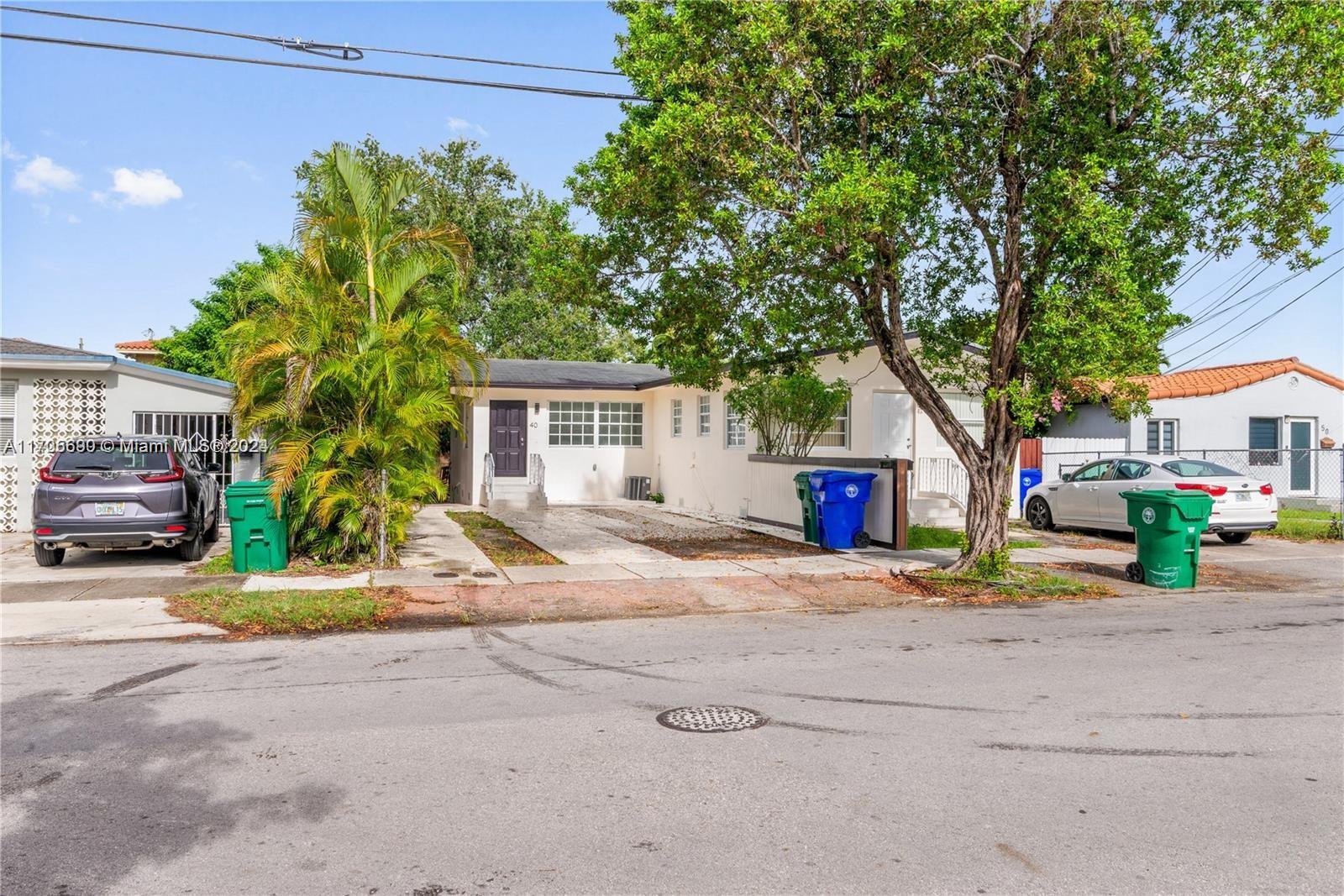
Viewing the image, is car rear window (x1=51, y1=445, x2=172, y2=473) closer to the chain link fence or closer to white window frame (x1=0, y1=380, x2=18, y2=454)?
white window frame (x1=0, y1=380, x2=18, y2=454)

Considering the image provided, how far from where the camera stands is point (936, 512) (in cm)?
1727

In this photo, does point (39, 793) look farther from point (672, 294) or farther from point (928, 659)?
point (672, 294)

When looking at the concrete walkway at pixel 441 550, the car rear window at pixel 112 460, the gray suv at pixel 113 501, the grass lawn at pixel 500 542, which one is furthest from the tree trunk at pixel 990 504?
the car rear window at pixel 112 460

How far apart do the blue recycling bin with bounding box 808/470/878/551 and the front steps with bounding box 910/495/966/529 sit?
128 inches

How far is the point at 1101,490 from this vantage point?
16.4 meters

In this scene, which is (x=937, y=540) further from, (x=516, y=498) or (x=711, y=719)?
(x=711, y=719)

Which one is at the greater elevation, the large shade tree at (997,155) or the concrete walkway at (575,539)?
the large shade tree at (997,155)

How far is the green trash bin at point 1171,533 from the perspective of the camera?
36.4 feet

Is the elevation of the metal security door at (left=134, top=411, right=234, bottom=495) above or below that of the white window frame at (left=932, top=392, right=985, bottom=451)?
below

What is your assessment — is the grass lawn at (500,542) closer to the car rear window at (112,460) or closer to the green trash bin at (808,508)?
the green trash bin at (808,508)

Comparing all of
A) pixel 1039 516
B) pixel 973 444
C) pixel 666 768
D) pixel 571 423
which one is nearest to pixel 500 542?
pixel 973 444

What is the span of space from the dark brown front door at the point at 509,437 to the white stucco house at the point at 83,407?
6.84 metres

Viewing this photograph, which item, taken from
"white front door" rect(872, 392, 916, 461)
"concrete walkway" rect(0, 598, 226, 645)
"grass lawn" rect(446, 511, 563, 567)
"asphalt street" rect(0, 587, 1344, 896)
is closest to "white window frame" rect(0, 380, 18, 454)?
"grass lawn" rect(446, 511, 563, 567)

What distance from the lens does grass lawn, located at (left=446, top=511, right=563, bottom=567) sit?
12.7 metres
